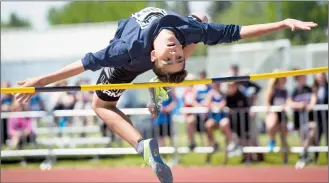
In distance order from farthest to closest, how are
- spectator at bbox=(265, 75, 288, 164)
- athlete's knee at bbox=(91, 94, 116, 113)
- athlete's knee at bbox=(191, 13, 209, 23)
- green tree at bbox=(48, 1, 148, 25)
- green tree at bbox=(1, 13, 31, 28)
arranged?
1. green tree at bbox=(1, 13, 31, 28)
2. green tree at bbox=(48, 1, 148, 25)
3. spectator at bbox=(265, 75, 288, 164)
4. athlete's knee at bbox=(91, 94, 116, 113)
5. athlete's knee at bbox=(191, 13, 209, 23)

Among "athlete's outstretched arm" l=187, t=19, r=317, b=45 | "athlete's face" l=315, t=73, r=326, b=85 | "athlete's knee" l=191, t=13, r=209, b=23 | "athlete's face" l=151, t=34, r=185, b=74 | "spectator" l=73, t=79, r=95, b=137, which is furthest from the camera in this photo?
"spectator" l=73, t=79, r=95, b=137

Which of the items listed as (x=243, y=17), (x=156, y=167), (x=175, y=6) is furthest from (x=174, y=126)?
(x=243, y=17)

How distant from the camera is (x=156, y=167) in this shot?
6.14 meters

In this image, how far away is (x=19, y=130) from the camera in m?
13.7

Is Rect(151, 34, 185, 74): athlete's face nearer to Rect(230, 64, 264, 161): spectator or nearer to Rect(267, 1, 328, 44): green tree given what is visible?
Rect(230, 64, 264, 161): spectator

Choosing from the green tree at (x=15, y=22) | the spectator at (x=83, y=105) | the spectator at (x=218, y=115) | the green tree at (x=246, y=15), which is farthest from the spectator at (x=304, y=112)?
the green tree at (x=15, y=22)

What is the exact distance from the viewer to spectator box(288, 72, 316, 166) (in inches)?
477

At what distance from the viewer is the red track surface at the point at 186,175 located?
10484 mm

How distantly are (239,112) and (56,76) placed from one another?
6.84 m

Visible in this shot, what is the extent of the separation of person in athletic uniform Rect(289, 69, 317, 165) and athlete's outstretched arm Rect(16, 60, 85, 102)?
260 inches

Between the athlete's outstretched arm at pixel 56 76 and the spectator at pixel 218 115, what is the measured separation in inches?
259

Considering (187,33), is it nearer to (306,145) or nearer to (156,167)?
(156,167)

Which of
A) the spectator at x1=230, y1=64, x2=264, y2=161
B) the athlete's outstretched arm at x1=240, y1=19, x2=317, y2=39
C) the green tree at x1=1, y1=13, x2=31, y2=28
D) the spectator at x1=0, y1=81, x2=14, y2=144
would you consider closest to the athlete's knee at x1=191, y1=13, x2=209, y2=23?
the athlete's outstretched arm at x1=240, y1=19, x2=317, y2=39

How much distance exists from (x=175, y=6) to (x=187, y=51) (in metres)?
10.5
